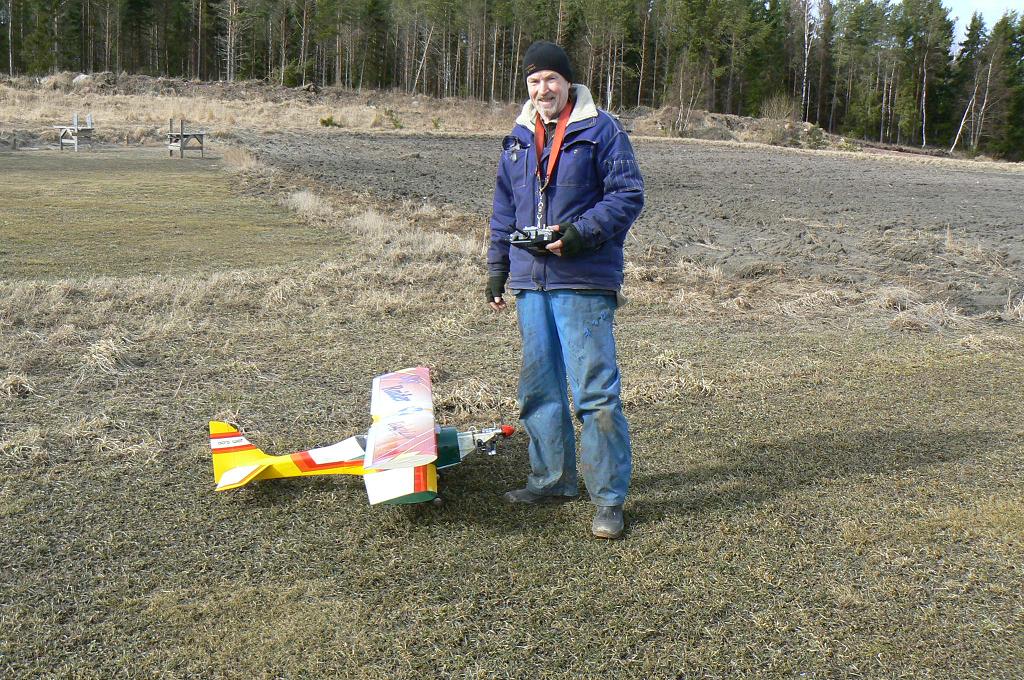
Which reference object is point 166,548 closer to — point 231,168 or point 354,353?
point 354,353

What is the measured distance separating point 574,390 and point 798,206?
38.4 ft

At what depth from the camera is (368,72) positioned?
70.3m

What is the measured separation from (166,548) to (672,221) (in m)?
10.2

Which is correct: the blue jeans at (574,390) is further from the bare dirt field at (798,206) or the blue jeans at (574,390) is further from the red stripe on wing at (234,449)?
the bare dirt field at (798,206)

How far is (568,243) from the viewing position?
3.11 metres

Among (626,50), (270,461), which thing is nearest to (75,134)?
(270,461)

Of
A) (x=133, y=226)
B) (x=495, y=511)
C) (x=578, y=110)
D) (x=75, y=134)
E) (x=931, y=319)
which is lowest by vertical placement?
(x=495, y=511)

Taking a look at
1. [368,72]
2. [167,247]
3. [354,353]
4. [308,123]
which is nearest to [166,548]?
[354,353]

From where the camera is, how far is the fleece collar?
3.22m

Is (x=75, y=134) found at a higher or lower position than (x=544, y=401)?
higher

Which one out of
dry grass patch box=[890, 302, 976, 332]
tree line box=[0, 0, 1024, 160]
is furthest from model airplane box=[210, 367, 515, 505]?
tree line box=[0, 0, 1024, 160]

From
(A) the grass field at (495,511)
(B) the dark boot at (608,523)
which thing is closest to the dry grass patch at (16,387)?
(A) the grass field at (495,511)

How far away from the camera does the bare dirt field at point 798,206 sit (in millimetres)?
8820

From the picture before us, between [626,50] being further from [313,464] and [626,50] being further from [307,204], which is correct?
[313,464]
